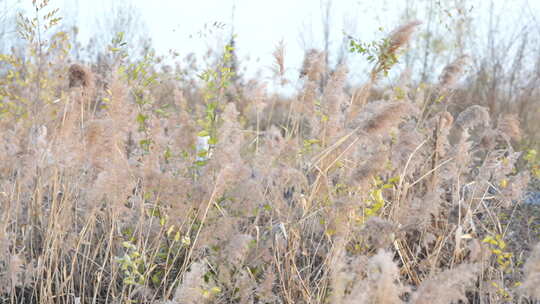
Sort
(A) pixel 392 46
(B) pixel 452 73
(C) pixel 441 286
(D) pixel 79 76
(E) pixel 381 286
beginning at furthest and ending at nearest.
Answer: (B) pixel 452 73, (A) pixel 392 46, (D) pixel 79 76, (C) pixel 441 286, (E) pixel 381 286

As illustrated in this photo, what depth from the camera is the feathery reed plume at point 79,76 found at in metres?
2.50

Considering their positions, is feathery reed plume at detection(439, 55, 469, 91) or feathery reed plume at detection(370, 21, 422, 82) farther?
feathery reed plume at detection(439, 55, 469, 91)

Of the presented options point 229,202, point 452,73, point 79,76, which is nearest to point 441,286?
point 229,202

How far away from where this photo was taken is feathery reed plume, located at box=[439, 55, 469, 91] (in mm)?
2767

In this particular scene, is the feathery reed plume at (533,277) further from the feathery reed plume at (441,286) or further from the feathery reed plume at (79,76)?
the feathery reed plume at (79,76)

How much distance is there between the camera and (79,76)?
8.21 ft

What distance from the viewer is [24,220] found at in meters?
2.94

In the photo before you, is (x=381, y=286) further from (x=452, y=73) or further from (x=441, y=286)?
(x=452, y=73)

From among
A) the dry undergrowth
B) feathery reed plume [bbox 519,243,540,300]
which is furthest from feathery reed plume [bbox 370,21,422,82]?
feathery reed plume [bbox 519,243,540,300]

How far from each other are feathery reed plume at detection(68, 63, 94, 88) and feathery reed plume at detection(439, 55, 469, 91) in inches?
68.8

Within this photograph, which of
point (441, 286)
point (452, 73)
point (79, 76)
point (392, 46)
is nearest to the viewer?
point (441, 286)

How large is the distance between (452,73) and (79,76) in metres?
1.83

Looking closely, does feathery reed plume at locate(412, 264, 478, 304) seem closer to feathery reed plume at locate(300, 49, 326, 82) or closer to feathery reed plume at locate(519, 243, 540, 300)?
feathery reed plume at locate(519, 243, 540, 300)

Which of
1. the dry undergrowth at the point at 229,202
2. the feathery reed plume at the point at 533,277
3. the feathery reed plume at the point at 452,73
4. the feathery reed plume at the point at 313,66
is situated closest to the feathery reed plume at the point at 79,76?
the dry undergrowth at the point at 229,202
